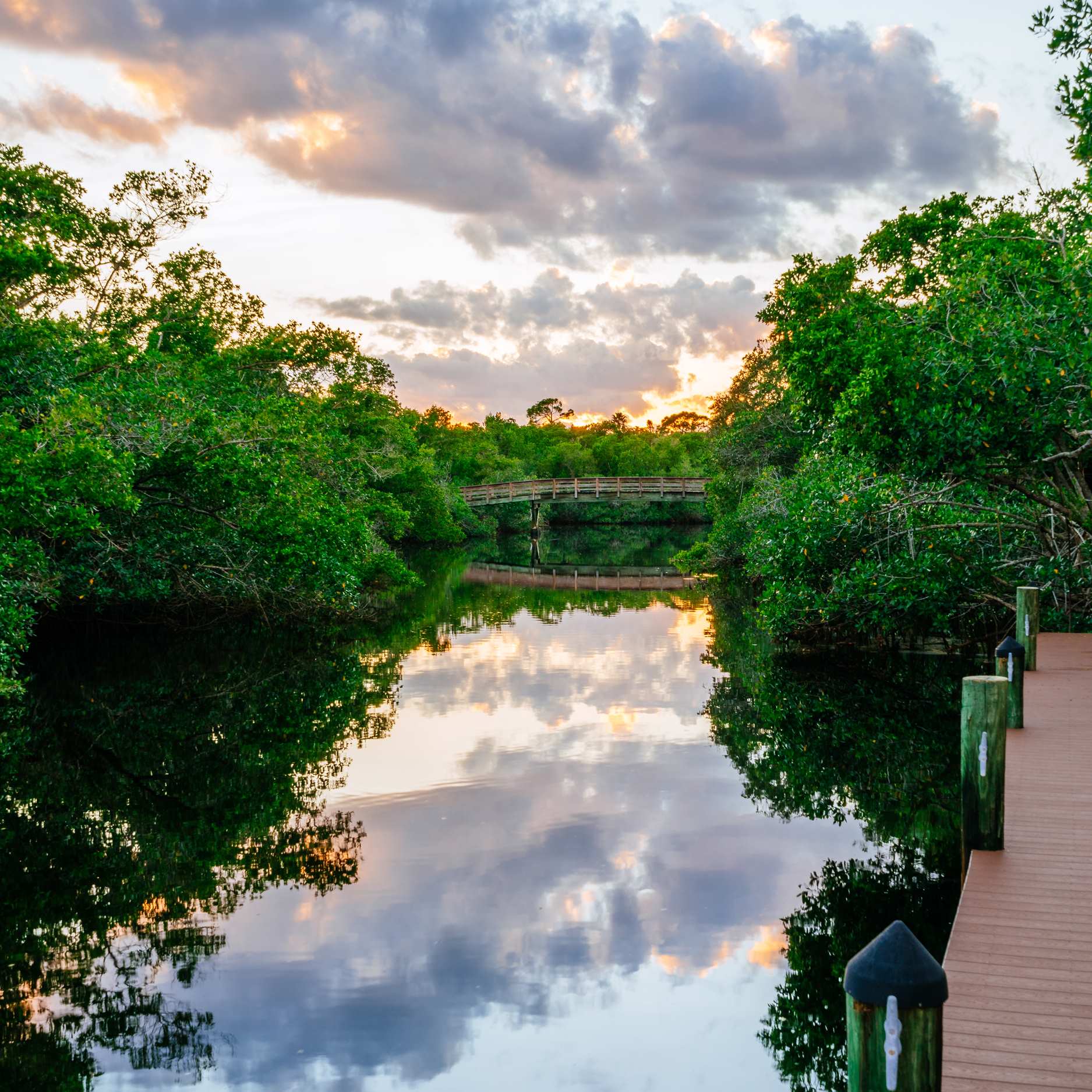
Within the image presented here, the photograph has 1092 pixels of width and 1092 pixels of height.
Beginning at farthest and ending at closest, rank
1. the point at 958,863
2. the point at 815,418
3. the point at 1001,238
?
the point at 815,418 → the point at 1001,238 → the point at 958,863

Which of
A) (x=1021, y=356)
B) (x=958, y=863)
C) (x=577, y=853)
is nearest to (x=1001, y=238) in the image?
(x=1021, y=356)

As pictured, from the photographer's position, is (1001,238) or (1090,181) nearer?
(1090,181)

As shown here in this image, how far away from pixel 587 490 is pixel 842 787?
49.5 metres

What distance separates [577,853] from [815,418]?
1127cm

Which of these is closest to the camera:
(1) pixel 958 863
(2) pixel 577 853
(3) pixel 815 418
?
(1) pixel 958 863

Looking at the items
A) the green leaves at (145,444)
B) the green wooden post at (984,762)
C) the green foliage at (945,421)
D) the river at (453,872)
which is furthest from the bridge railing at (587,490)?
the green wooden post at (984,762)

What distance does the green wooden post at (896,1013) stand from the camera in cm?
287

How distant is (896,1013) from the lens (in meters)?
2.92

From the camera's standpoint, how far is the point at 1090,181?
42.2ft

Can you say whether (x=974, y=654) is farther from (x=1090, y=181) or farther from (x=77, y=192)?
(x=77, y=192)

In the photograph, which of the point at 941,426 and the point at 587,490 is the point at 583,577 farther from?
the point at 941,426

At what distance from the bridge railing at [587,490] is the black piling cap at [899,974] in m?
55.3

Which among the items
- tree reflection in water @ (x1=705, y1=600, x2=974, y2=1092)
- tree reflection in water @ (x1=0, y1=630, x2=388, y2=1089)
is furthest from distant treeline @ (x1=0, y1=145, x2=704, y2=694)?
tree reflection in water @ (x1=705, y1=600, x2=974, y2=1092)

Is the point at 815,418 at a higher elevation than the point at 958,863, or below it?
higher
